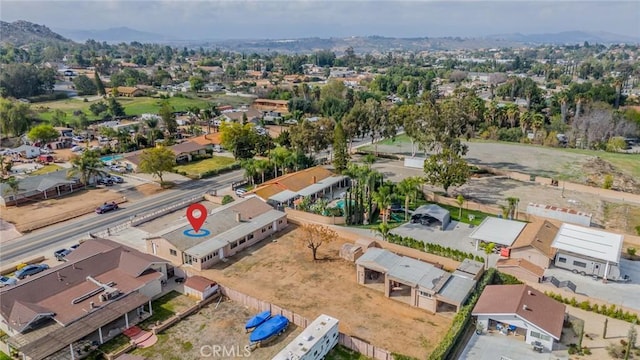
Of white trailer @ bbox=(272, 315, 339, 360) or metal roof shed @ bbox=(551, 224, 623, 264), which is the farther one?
metal roof shed @ bbox=(551, 224, 623, 264)

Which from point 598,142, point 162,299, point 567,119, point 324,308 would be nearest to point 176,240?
point 162,299

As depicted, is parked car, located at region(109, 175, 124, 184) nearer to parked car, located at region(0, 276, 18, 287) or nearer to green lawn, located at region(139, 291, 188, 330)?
parked car, located at region(0, 276, 18, 287)

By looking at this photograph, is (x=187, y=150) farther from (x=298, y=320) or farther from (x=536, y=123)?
(x=536, y=123)

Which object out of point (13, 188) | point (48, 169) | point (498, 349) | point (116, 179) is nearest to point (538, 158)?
point (498, 349)

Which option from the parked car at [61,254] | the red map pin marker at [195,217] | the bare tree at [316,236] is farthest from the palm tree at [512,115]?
the parked car at [61,254]

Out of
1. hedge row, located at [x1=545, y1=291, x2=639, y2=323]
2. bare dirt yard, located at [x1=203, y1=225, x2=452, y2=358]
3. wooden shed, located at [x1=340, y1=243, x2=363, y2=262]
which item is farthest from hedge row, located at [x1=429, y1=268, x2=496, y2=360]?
wooden shed, located at [x1=340, y1=243, x2=363, y2=262]

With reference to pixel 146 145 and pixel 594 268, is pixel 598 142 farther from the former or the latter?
pixel 146 145

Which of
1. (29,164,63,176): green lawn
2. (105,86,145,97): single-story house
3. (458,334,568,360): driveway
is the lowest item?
(458,334,568,360): driveway
